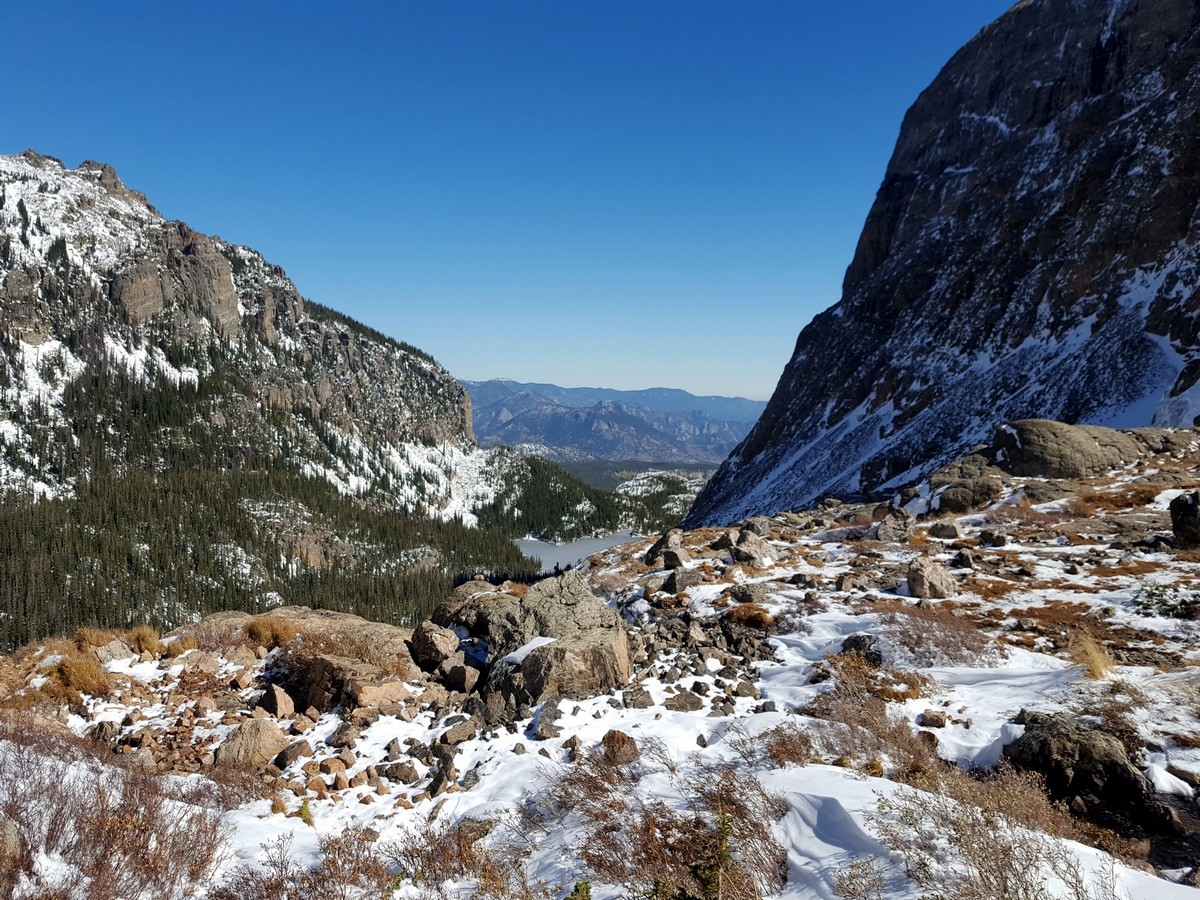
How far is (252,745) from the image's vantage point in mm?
10281

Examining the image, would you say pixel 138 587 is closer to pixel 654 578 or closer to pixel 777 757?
pixel 654 578

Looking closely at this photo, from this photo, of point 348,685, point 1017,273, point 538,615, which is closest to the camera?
point 348,685

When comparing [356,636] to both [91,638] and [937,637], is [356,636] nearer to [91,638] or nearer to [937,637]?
[91,638]

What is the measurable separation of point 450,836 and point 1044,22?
128979 millimetres

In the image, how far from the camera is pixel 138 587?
99.9m

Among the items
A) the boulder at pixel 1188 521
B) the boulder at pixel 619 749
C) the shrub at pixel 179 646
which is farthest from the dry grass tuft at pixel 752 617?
the shrub at pixel 179 646

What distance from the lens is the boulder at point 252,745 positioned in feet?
32.7

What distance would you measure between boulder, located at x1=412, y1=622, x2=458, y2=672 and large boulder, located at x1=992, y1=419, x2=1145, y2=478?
98.5 feet

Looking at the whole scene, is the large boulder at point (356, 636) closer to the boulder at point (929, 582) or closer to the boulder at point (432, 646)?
the boulder at point (432, 646)

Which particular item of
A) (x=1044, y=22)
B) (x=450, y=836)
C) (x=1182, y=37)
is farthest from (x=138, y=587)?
(x=1044, y=22)

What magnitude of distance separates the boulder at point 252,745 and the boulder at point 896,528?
21.1 metres

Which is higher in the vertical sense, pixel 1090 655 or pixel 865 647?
pixel 1090 655

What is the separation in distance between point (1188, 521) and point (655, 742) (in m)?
18.2

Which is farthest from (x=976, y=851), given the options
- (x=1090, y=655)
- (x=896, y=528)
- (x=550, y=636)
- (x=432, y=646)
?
(x=896, y=528)
